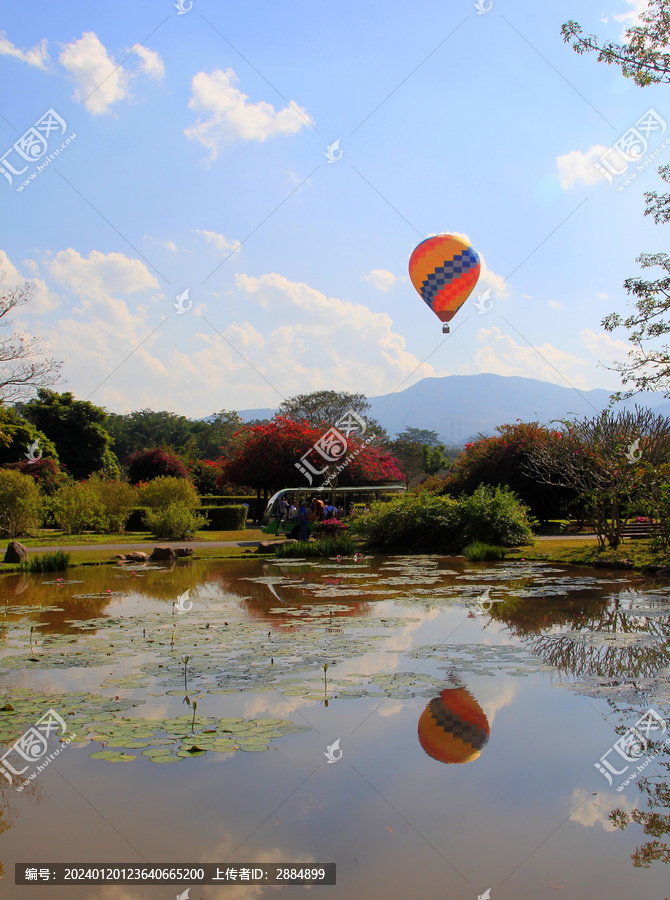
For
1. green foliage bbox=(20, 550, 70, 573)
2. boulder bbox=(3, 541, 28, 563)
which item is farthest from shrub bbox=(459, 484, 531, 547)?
boulder bbox=(3, 541, 28, 563)

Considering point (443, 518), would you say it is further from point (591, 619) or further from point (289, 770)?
point (289, 770)

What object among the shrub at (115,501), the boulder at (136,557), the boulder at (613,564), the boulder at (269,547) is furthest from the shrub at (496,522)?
the shrub at (115,501)

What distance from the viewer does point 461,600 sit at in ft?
36.0

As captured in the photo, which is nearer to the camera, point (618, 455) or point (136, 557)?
point (618, 455)

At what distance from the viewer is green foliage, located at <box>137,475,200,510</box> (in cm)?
2700

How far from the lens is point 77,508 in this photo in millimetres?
24859

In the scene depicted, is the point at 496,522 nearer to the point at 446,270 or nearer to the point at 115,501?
the point at 446,270

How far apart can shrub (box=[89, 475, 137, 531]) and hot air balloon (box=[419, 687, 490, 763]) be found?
22586 mm

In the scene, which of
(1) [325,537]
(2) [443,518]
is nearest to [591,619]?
(2) [443,518]

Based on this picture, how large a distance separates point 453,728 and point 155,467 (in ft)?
111

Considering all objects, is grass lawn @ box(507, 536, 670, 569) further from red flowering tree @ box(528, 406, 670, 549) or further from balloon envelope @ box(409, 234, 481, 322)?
balloon envelope @ box(409, 234, 481, 322)

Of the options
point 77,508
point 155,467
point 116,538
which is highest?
point 155,467

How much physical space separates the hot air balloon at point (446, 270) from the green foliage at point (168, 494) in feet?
39.5

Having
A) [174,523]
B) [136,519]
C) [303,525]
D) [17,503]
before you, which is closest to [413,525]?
[303,525]
